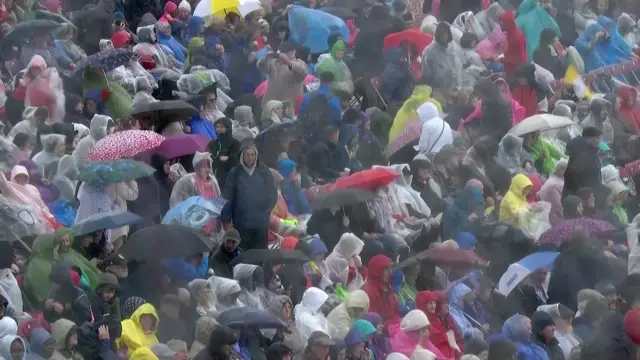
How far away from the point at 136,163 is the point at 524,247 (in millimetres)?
3255

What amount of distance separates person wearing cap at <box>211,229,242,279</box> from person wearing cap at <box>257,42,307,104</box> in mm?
4320

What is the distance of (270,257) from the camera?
57.3 ft

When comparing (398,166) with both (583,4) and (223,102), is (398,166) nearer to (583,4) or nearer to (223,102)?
(223,102)

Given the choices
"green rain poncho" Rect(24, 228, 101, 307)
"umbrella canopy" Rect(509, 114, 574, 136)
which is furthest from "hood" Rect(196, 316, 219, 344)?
"umbrella canopy" Rect(509, 114, 574, 136)

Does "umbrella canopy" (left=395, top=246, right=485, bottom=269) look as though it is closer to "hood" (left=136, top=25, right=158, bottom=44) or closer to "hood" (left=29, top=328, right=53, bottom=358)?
"hood" (left=29, top=328, right=53, bottom=358)

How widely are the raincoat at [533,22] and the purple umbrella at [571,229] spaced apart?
20.5 feet

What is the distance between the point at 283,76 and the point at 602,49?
5.00 metres

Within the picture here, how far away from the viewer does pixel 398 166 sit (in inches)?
793

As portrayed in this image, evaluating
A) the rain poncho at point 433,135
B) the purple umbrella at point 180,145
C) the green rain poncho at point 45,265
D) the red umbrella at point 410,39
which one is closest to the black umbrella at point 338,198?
the purple umbrella at point 180,145

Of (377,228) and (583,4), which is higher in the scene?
(377,228)

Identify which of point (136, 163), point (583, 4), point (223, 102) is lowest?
point (583, 4)

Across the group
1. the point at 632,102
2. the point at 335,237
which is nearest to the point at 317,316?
the point at 335,237

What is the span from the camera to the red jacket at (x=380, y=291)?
17.7 metres

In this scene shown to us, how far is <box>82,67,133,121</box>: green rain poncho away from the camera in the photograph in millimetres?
20906
